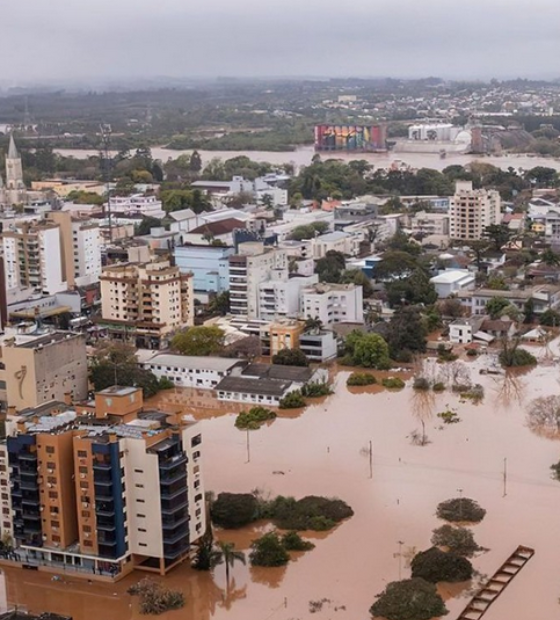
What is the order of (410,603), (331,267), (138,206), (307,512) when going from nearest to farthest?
(410,603) < (307,512) < (331,267) < (138,206)

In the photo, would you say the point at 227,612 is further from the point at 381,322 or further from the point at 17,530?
the point at 381,322

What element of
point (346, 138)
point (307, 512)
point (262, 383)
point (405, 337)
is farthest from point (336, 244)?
point (346, 138)

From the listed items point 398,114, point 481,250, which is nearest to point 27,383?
point 481,250

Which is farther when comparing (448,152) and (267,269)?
(448,152)

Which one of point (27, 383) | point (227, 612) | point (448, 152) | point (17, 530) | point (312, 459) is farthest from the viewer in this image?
point (448, 152)

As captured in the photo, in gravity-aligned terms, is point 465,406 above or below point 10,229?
below

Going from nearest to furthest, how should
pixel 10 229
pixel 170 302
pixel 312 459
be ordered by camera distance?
pixel 312 459 < pixel 170 302 < pixel 10 229

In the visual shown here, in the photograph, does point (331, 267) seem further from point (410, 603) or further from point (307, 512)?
point (410, 603)

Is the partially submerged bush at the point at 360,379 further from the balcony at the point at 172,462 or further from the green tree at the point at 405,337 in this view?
the balcony at the point at 172,462

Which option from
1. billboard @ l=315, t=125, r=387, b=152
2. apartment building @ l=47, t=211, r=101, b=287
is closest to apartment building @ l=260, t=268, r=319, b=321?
apartment building @ l=47, t=211, r=101, b=287
